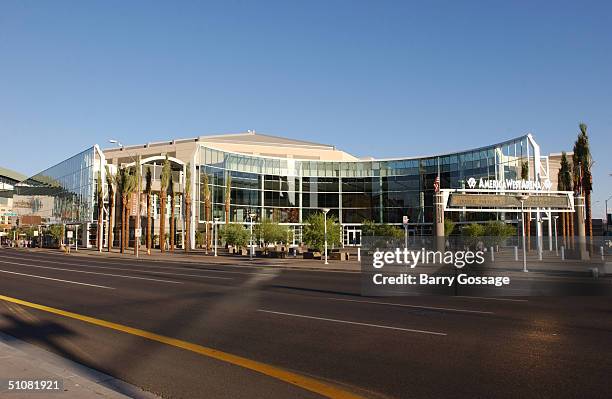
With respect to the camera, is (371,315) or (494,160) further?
(494,160)

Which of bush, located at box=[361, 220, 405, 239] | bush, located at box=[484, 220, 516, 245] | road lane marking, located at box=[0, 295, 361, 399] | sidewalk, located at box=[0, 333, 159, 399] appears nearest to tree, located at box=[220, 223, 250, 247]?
bush, located at box=[361, 220, 405, 239]

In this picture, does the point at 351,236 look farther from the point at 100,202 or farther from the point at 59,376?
the point at 59,376

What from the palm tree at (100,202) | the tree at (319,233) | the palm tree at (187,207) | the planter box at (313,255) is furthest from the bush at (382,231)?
the palm tree at (100,202)

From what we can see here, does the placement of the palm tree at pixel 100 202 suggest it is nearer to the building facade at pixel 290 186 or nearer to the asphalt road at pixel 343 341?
the building facade at pixel 290 186

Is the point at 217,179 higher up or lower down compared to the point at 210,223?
higher up

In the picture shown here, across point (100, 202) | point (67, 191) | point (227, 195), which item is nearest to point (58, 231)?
point (67, 191)

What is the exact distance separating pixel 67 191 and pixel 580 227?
2899 inches

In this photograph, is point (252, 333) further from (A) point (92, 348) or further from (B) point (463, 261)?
(B) point (463, 261)

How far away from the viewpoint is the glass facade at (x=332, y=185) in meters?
70.0

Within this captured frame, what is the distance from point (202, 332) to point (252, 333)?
1021 millimetres

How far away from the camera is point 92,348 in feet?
28.9

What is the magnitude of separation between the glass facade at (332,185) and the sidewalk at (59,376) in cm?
5947

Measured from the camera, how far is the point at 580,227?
38.1 meters

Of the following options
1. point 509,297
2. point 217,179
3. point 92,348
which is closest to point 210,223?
point 217,179
